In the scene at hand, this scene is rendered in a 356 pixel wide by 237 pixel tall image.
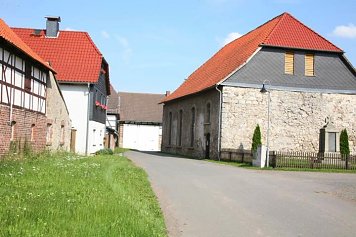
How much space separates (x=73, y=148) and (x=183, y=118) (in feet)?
48.2

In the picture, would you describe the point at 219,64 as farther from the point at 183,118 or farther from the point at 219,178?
the point at 219,178

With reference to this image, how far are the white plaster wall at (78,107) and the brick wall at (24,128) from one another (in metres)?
8.38

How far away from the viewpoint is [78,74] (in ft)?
109

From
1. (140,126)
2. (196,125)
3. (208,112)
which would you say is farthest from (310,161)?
(140,126)

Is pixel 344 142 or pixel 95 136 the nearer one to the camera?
pixel 344 142

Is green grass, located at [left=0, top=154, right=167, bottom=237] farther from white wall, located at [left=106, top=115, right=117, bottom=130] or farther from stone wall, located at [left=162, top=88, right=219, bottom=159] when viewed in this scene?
white wall, located at [left=106, top=115, right=117, bottom=130]

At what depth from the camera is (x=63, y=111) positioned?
2859 cm

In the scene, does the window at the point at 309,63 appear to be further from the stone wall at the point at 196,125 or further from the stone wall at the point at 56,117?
the stone wall at the point at 56,117

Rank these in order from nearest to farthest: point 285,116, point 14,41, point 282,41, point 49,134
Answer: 1. point 14,41
2. point 49,134
3. point 282,41
4. point 285,116

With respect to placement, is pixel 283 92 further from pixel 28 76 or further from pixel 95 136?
pixel 28 76

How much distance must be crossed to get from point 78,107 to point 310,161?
1661cm

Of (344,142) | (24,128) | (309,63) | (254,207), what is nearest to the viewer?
(254,207)

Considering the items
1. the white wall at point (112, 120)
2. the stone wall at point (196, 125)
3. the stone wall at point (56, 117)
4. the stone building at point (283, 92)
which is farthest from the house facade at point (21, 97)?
the white wall at point (112, 120)

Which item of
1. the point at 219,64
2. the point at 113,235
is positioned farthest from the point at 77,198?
the point at 219,64
